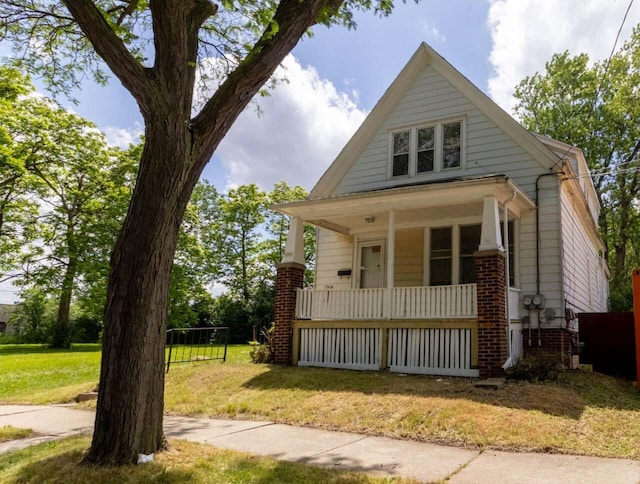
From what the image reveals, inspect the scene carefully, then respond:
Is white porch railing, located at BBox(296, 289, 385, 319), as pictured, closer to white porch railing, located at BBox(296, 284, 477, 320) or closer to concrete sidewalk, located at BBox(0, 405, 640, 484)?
white porch railing, located at BBox(296, 284, 477, 320)

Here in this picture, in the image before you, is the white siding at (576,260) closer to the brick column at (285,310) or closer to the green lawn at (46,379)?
the brick column at (285,310)

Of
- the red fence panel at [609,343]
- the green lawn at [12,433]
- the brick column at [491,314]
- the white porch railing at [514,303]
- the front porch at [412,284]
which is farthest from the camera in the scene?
the red fence panel at [609,343]

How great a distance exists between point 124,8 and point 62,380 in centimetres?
931

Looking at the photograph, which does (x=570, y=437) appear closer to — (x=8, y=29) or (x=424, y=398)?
(x=424, y=398)

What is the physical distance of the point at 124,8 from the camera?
652 cm

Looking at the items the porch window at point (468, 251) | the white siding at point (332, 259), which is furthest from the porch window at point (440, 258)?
the white siding at point (332, 259)

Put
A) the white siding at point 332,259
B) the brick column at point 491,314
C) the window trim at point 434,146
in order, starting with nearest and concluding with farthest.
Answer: the brick column at point 491,314, the window trim at point 434,146, the white siding at point 332,259

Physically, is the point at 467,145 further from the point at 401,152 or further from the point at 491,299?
the point at 491,299

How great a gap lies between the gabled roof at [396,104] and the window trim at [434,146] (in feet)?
1.93

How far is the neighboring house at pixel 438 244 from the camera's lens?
9.50 metres

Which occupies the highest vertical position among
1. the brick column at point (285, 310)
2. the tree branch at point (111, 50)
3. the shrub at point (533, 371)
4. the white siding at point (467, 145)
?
the white siding at point (467, 145)

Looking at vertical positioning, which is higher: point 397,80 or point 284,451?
point 397,80

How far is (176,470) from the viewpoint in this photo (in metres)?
4.32

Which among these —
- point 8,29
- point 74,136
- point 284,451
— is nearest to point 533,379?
point 284,451
